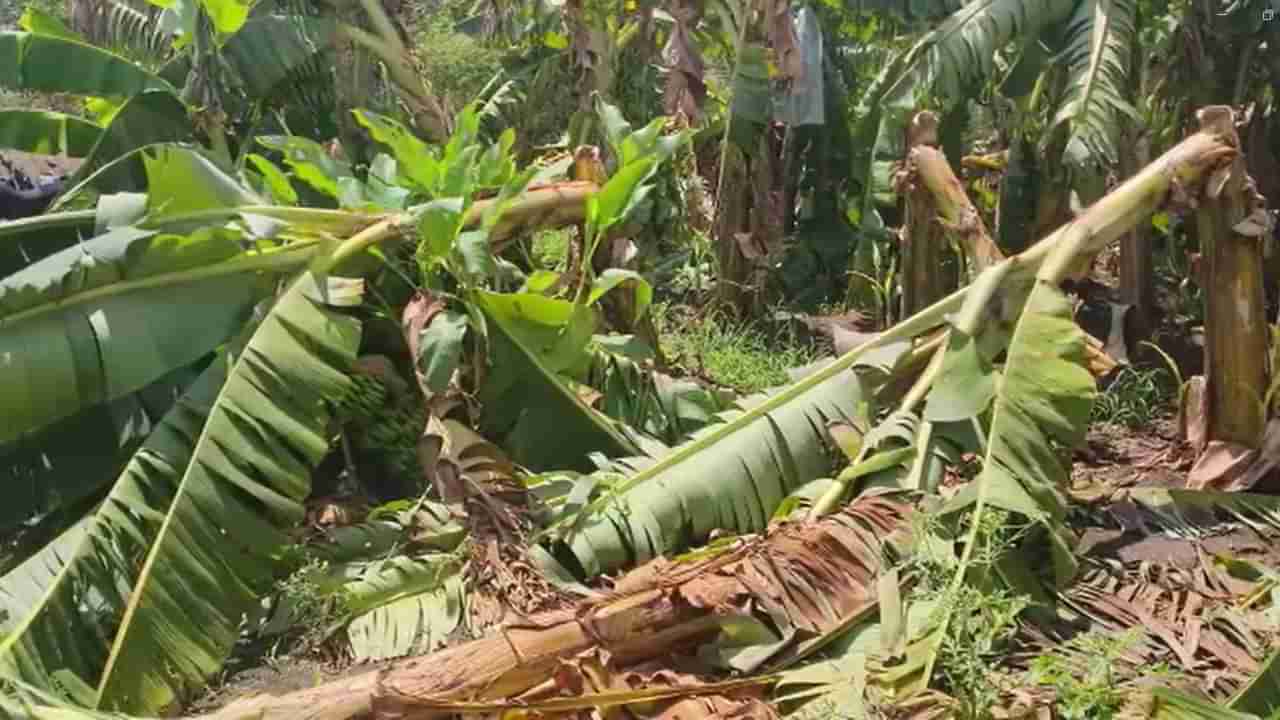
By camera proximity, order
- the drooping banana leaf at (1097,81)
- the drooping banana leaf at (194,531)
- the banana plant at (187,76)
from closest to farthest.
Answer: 1. the drooping banana leaf at (194,531)
2. the banana plant at (187,76)
3. the drooping banana leaf at (1097,81)

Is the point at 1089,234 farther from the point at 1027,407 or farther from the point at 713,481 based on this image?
the point at 713,481

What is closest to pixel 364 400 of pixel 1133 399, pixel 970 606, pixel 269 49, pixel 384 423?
pixel 384 423

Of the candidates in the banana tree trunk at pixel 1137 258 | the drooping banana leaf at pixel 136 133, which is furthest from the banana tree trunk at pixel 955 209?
the drooping banana leaf at pixel 136 133

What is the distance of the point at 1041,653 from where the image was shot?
12.0ft

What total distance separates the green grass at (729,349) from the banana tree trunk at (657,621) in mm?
3288

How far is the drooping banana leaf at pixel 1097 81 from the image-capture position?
7160 millimetres

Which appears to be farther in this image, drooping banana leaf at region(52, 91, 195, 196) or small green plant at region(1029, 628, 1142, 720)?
drooping banana leaf at region(52, 91, 195, 196)

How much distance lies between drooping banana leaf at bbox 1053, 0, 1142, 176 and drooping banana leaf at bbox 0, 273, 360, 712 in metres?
4.45

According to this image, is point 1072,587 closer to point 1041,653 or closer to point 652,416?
point 1041,653

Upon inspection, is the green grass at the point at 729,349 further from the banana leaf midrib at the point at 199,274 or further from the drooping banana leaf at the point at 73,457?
the drooping banana leaf at the point at 73,457

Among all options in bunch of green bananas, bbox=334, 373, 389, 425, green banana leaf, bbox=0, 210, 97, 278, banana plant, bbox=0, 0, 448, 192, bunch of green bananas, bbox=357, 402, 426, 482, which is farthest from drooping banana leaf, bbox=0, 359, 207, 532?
banana plant, bbox=0, 0, 448, 192

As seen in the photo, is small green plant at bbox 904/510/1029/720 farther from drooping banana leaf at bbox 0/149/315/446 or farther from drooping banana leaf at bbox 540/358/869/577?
drooping banana leaf at bbox 0/149/315/446

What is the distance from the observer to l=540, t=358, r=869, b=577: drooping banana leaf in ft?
13.6

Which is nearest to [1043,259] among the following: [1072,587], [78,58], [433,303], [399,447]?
[1072,587]
